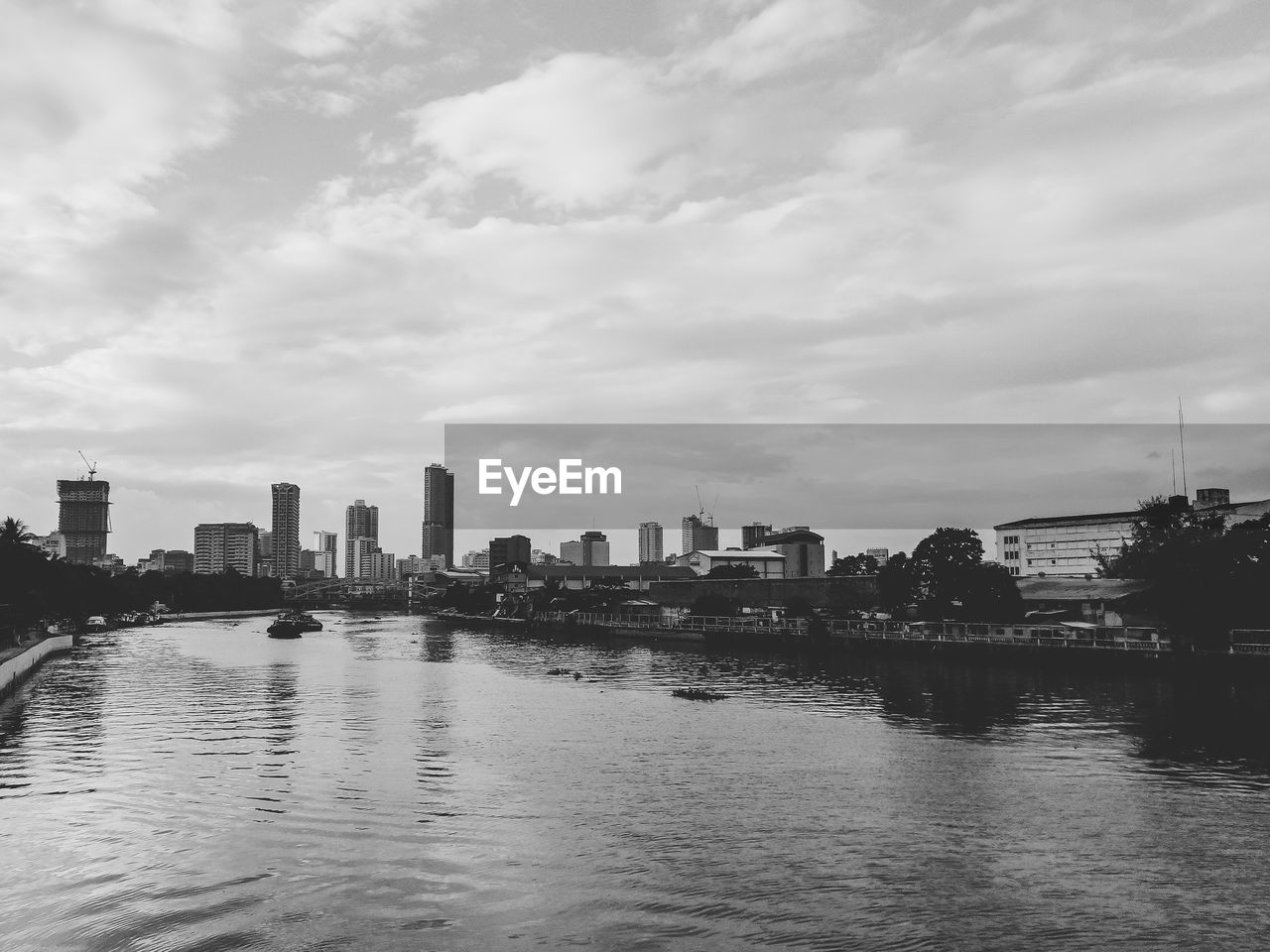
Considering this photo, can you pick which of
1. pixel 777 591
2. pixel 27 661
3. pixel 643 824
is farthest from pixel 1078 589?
pixel 27 661

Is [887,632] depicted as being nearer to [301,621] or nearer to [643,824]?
[643,824]

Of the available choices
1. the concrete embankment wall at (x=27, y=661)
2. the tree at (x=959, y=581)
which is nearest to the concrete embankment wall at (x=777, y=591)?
the tree at (x=959, y=581)

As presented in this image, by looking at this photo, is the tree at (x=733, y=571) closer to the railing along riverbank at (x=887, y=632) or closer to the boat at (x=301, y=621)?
the railing along riverbank at (x=887, y=632)

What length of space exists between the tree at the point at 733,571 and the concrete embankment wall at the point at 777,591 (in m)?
9.94

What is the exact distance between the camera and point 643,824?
2764 cm

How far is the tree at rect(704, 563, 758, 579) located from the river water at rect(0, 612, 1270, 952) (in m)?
131

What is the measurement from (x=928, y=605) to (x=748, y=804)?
73451 mm

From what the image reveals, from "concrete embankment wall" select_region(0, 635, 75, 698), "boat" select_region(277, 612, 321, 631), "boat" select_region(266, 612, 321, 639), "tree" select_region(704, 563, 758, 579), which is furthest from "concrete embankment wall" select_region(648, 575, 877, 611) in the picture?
"concrete embankment wall" select_region(0, 635, 75, 698)

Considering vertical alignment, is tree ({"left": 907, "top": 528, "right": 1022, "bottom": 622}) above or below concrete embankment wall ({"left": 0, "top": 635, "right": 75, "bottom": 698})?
above

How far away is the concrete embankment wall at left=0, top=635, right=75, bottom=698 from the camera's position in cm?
5959

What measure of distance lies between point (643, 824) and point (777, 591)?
5238 inches

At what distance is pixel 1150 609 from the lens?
70062 millimetres

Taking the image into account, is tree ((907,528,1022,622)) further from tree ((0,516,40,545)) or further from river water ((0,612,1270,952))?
tree ((0,516,40,545))

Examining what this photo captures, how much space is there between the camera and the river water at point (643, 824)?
19859 mm
